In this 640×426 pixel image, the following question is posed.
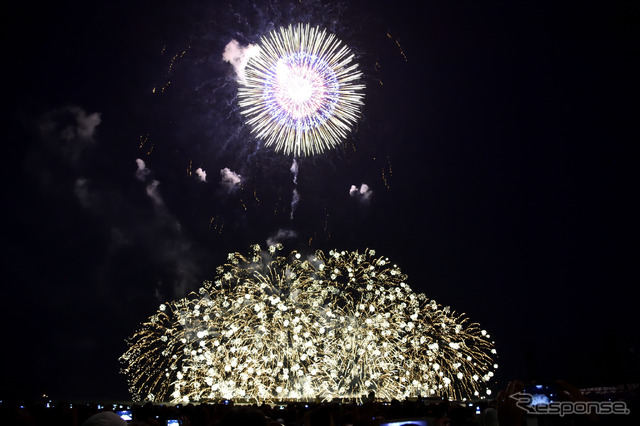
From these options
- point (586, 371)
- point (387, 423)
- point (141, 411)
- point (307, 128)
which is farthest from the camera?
point (586, 371)

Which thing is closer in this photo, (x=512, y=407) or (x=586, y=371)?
(x=512, y=407)

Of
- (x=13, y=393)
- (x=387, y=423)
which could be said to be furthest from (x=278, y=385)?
(x=387, y=423)

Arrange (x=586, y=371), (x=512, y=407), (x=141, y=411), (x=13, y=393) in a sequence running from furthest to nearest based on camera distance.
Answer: (x=586, y=371)
(x=13, y=393)
(x=141, y=411)
(x=512, y=407)

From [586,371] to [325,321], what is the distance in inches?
1337

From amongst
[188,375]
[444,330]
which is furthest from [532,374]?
[188,375]

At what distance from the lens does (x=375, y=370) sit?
1115 inches

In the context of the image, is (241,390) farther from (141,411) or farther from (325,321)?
(141,411)

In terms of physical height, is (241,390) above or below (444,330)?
below

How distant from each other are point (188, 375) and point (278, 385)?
7.65 meters

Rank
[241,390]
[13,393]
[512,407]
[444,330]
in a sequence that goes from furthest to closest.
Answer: [13,393] → [241,390] → [444,330] → [512,407]

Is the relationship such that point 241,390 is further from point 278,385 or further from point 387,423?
point 387,423

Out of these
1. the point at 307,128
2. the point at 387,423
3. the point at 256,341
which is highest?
the point at 307,128

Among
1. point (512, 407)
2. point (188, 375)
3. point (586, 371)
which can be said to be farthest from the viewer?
point (586, 371)

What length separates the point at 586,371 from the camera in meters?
46.3
